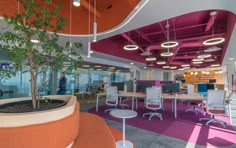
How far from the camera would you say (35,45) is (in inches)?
61.9

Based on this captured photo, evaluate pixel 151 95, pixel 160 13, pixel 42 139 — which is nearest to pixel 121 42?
pixel 151 95

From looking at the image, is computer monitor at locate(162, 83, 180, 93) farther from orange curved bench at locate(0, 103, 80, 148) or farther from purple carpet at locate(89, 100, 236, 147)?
orange curved bench at locate(0, 103, 80, 148)

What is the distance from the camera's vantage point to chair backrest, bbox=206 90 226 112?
416 centimetres

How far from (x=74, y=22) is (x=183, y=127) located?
456 cm

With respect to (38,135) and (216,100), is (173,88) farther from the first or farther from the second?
(38,135)

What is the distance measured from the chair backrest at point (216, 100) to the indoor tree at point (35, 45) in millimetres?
4521

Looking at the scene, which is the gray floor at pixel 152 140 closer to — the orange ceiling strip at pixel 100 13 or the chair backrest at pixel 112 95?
the chair backrest at pixel 112 95

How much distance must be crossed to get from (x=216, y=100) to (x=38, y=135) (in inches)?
199

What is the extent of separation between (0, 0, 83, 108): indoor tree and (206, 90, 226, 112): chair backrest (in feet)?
14.8

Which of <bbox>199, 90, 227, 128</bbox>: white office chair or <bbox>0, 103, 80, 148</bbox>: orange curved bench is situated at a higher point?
<bbox>0, 103, 80, 148</bbox>: orange curved bench

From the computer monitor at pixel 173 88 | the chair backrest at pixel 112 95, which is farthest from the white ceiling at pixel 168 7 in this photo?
the computer monitor at pixel 173 88

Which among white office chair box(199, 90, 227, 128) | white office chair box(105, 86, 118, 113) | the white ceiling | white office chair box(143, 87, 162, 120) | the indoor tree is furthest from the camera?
white office chair box(105, 86, 118, 113)

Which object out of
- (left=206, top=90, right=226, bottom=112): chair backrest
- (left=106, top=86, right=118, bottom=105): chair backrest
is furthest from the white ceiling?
(left=106, top=86, right=118, bottom=105): chair backrest

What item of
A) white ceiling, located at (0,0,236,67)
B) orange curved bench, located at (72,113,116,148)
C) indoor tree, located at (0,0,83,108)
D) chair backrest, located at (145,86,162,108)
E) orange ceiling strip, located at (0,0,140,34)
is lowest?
orange curved bench, located at (72,113,116,148)
